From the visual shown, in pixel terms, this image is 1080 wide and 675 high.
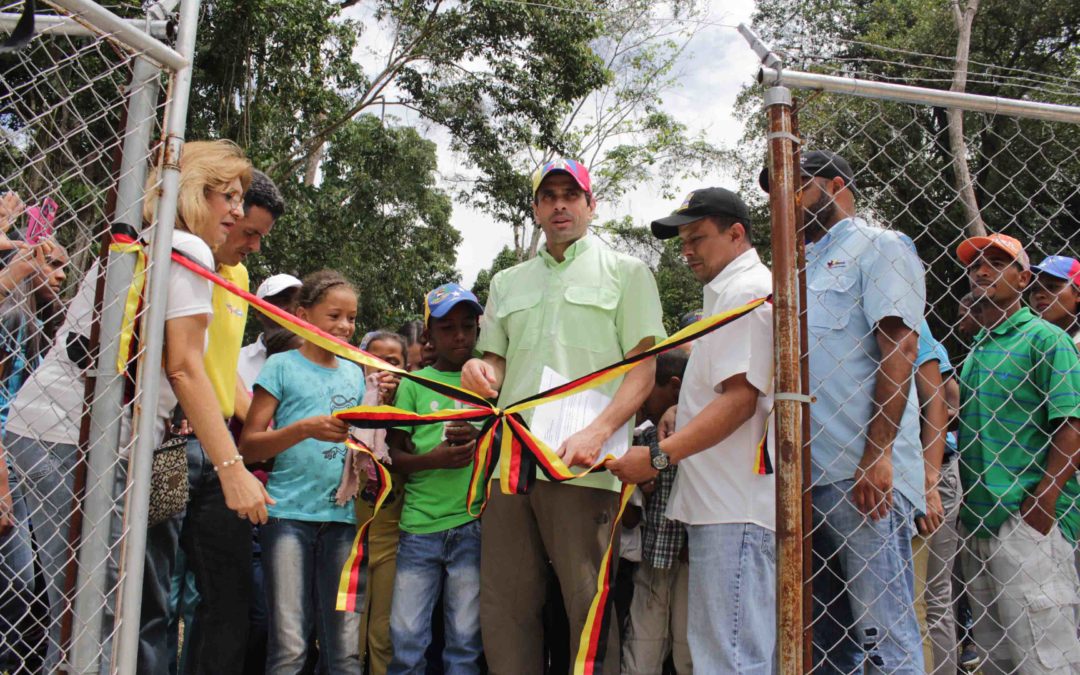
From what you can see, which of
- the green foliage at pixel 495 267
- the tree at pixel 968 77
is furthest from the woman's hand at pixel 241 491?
the green foliage at pixel 495 267

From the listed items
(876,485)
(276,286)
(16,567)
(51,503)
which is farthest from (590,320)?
(16,567)

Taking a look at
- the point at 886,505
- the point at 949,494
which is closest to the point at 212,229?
the point at 886,505

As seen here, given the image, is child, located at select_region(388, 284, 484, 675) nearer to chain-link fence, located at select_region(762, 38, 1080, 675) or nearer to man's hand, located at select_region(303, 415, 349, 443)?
man's hand, located at select_region(303, 415, 349, 443)

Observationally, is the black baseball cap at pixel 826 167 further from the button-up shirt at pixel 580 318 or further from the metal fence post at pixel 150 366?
the metal fence post at pixel 150 366

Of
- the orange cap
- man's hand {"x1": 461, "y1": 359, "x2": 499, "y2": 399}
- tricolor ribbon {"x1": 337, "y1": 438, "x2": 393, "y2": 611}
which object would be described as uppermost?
the orange cap

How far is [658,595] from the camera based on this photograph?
365 centimetres

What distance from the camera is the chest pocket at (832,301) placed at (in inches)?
115

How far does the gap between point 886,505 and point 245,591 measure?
8.22 ft

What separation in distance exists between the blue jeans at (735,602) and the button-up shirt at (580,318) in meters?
0.59

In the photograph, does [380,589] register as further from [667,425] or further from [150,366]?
[150,366]

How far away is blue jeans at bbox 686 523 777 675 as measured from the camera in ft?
8.38

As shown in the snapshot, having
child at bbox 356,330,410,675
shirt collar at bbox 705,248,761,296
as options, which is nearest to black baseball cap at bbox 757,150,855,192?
shirt collar at bbox 705,248,761,296

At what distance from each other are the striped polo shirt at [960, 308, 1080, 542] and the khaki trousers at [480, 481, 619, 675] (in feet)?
4.97

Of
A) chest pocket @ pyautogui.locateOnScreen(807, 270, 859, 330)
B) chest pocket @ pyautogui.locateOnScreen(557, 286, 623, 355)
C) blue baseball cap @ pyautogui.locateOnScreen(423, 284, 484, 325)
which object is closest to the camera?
chest pocket @ pyautogui.locateOnScreen(807, 270, 859, 330)
